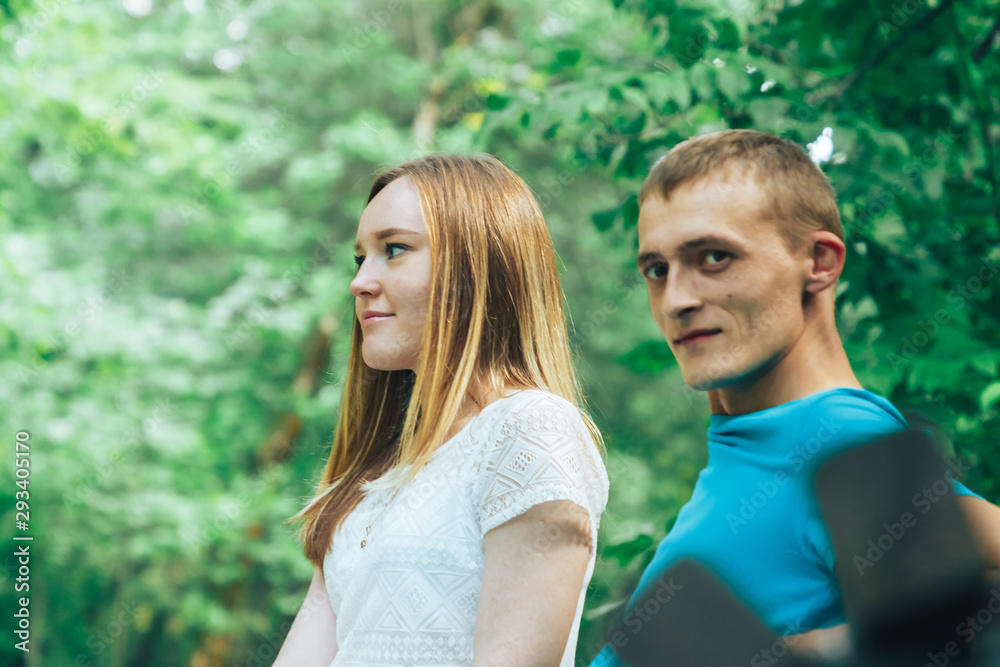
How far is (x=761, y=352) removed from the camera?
88 centimetres

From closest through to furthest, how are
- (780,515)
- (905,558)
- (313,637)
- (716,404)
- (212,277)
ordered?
(905,558), (780,515), (716,404), (313,637), (212,277)

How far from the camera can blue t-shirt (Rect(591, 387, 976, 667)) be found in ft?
2.65

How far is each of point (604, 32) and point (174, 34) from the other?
4.01m

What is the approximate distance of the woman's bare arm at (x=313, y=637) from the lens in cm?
155

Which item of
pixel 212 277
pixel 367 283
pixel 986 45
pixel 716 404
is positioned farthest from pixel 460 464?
pixel 212 277

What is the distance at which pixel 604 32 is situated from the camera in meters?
7.79

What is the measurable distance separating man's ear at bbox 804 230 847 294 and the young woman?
50 cm

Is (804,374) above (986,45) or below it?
below

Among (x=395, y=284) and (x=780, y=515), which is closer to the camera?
(x=780, y=515)

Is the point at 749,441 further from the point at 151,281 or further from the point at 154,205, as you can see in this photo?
the point at 151,281

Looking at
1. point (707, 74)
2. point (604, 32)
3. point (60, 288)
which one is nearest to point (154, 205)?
point (60, 288)

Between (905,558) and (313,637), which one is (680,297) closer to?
(905,558)

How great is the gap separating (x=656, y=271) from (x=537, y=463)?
0.42 meters

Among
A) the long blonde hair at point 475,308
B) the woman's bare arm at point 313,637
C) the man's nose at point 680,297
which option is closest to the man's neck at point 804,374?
the man's nose at point 680,297
